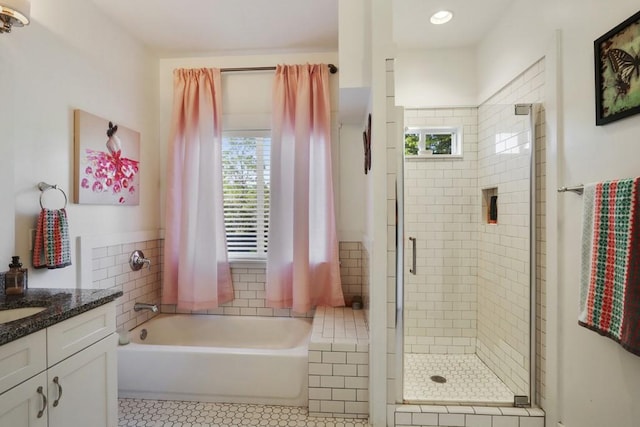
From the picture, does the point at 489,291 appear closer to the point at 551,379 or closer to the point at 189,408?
the point at 551,379

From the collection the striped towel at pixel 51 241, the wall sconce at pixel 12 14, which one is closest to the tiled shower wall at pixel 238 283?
the striped towel at pixel 51 241

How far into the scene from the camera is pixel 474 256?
248 centimetres

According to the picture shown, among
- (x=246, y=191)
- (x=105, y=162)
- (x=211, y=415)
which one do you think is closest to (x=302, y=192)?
(x=246, y=191)

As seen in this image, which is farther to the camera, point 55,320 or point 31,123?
point 31,123

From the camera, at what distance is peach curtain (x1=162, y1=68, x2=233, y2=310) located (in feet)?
8.50

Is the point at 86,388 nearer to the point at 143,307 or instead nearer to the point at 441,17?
the point at 143,307

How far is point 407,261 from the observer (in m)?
2.49

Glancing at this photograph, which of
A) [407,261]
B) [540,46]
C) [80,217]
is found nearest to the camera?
[540,46]

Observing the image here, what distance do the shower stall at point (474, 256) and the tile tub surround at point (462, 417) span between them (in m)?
0.06

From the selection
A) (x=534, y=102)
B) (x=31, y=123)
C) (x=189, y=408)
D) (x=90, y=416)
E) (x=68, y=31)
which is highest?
(x=68, y=31)

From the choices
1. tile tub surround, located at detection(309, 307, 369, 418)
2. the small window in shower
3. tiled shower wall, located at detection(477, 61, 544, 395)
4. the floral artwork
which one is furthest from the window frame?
the floral artwork

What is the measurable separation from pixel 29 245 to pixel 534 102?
2.94 metres

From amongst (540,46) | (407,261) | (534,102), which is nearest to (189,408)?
(407,261)

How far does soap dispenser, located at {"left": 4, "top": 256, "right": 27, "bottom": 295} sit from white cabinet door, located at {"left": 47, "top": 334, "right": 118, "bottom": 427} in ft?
1.58
